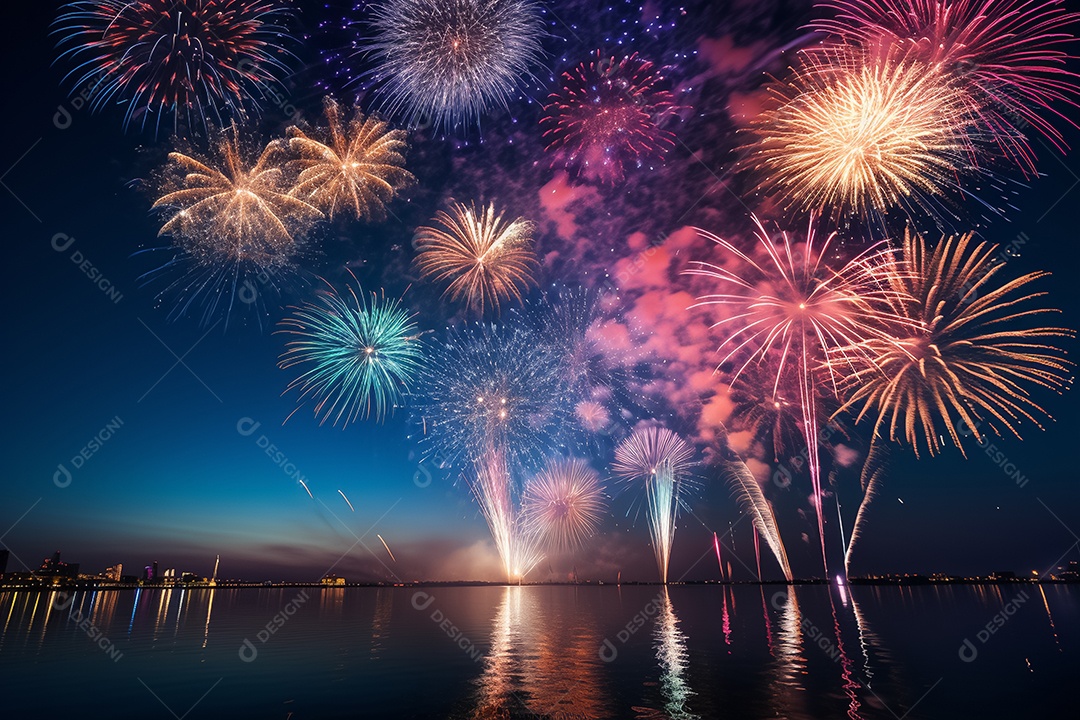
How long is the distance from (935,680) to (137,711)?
38.0m

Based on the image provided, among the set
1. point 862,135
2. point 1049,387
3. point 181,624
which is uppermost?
point 862,135

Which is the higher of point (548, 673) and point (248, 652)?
point (548, 673)

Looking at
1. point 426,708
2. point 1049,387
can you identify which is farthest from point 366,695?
point 1049,387

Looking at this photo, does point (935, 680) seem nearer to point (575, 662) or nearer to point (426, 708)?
point (575, 662)

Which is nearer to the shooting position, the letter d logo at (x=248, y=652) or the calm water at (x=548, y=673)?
the calm water at (x=548, y=673)

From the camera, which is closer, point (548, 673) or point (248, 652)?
point (548, 673)

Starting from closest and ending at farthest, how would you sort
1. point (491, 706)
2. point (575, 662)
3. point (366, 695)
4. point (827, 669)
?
point (491, 706), point (366, 695), point (827, 669), point (575, 662)

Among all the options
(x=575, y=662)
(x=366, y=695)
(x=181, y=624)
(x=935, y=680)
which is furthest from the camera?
(x=181, y=624)

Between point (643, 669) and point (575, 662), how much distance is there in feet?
14.9

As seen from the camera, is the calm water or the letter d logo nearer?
Answer: the calm water

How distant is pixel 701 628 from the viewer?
53.7 m

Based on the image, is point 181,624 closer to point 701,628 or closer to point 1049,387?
point 701,628

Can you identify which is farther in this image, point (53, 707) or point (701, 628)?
point (701, 628)

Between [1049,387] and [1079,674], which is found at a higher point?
[1049,387]
